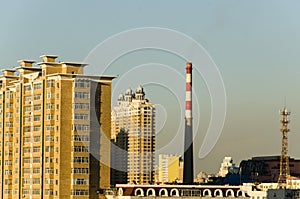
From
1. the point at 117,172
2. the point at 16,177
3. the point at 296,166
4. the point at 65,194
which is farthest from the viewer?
the point at 296,166

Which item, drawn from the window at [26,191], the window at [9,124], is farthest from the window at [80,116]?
the window at [9,124]

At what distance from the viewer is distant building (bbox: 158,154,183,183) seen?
137750 millimetres

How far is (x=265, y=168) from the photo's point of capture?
118m

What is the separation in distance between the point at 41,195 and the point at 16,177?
5.44m

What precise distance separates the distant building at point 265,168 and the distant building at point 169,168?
15.0 m

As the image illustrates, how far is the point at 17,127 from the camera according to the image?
222 feet

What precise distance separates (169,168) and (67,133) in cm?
8461

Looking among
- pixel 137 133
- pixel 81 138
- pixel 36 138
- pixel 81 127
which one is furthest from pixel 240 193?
pixel 137 133

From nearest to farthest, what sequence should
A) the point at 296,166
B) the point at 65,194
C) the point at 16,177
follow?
the point at 65,194 < the point at 16,177 < the point at 296,166

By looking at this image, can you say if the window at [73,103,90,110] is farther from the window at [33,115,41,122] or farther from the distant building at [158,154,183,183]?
the distant building at [158,154,183,183]

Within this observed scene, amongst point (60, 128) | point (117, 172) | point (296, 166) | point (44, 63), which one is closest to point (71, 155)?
point (60, 128)

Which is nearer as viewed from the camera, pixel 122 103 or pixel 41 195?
pixel 41 195

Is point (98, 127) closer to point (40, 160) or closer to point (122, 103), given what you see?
point (40, 160)

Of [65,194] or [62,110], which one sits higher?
[62,110]
